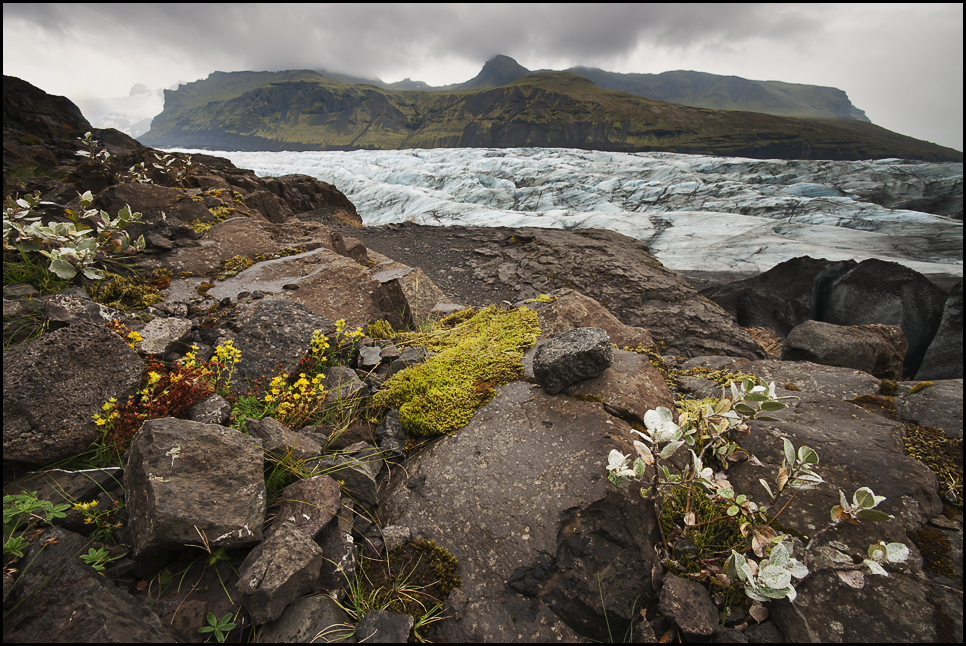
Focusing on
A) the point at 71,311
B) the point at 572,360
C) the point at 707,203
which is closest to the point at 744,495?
the point at 572,360

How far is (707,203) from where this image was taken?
896 inches

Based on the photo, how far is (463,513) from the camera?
2166 mm

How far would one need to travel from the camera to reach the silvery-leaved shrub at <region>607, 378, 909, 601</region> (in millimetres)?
1576

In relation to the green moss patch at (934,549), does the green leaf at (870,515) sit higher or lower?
higher

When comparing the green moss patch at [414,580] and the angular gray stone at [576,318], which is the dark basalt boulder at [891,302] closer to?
the angular gray stone at [576,318]

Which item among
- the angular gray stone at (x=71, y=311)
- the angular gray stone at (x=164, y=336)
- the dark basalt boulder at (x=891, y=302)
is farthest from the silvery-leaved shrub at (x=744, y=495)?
the dark basalt boulder at (x=891, y=302)

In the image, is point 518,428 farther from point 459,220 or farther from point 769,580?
point 459,220

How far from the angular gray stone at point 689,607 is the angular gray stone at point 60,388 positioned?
307 centimetres

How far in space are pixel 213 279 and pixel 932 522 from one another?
647cm

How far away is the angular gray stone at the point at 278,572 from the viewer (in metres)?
1.57

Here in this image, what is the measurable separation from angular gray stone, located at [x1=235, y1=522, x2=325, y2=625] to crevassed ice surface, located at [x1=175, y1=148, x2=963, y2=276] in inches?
646

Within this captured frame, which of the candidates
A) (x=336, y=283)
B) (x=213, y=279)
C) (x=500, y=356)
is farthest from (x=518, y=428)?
(x=213, y=279)

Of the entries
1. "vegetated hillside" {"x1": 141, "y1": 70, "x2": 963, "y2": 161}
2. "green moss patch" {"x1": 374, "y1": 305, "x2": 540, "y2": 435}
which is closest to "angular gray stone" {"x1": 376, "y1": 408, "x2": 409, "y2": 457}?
"green moss patch" {"x1": 374, "y1": 305, "x2": 540, "y2": 435}

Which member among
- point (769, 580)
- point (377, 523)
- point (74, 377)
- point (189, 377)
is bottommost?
point (377, 523)
